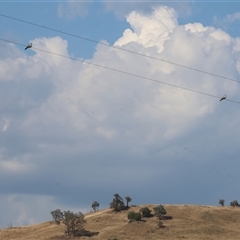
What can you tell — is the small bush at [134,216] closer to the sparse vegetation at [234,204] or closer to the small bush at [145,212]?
the small bush at [145,212]

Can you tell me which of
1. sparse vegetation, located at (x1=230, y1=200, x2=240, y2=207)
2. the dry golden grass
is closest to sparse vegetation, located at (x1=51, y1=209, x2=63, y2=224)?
the dry golden grass

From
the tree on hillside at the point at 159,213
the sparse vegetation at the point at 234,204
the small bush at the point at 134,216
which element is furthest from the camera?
the sparse vegetation at the point at 234,204

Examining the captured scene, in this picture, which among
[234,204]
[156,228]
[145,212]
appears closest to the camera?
[156,228]

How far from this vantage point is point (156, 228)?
13462 centimetres

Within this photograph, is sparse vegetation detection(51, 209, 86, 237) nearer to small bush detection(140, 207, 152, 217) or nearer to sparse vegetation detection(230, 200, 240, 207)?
small bush detection(140, 207, 152, 217)

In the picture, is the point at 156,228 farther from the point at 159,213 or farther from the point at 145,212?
the point at 145,212

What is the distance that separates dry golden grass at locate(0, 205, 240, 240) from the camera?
129375mm

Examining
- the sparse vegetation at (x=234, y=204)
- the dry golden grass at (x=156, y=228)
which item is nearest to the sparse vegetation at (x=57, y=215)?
the dry golden grass at (x=156, y=228)

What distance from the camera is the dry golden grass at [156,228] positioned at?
129375 mm

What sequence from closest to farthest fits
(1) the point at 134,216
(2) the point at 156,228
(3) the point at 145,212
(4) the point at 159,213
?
1. (2) the point at 156,228
2. (1) the point at 134,216
3. (4) the point at 159,213
4. (3) the point at 145,212

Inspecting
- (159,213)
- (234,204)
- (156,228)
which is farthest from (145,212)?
(234,204)

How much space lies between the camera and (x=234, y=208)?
524 feet

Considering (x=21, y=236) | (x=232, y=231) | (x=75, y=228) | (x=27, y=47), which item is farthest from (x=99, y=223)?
(x=27, y=47)

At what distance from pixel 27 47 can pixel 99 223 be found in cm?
8970
